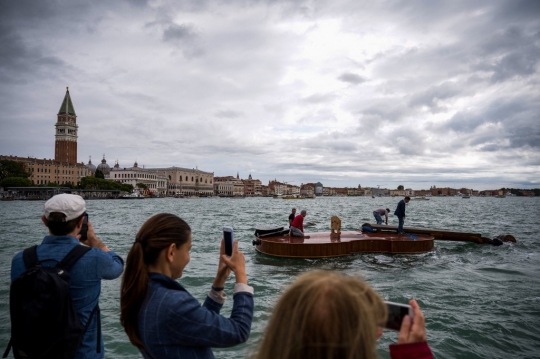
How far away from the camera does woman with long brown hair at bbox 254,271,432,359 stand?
1.33 m

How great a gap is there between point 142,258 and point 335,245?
1497 centimetres

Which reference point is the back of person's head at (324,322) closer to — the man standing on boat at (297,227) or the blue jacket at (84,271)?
the blue jacket at (84,271)

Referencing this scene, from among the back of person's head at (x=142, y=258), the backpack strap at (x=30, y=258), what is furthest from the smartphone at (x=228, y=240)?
the backpack strap at (x=30, y=258)

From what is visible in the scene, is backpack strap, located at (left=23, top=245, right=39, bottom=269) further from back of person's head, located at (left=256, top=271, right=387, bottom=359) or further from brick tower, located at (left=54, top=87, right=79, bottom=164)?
brick tower, located at (left=54, top=87, right=79, bottom=164)

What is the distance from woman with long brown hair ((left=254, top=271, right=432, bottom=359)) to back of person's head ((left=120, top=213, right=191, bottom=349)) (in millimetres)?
1027

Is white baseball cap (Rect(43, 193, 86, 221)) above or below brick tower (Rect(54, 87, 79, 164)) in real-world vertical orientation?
below

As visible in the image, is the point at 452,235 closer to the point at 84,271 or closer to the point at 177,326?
the point at 84,271

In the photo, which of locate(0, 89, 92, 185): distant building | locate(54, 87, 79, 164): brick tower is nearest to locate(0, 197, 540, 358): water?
locate(0, 89, 92, 185): distant building

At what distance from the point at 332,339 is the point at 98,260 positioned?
2.15m

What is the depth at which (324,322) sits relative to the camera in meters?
1.33

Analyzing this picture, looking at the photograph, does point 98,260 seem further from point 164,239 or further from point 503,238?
point 503,238

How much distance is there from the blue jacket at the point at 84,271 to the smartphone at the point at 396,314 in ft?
6.93

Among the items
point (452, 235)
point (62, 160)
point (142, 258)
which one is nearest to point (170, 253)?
point (142, 258)

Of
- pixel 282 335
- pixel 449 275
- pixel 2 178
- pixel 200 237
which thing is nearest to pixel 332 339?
pixel 282 335
